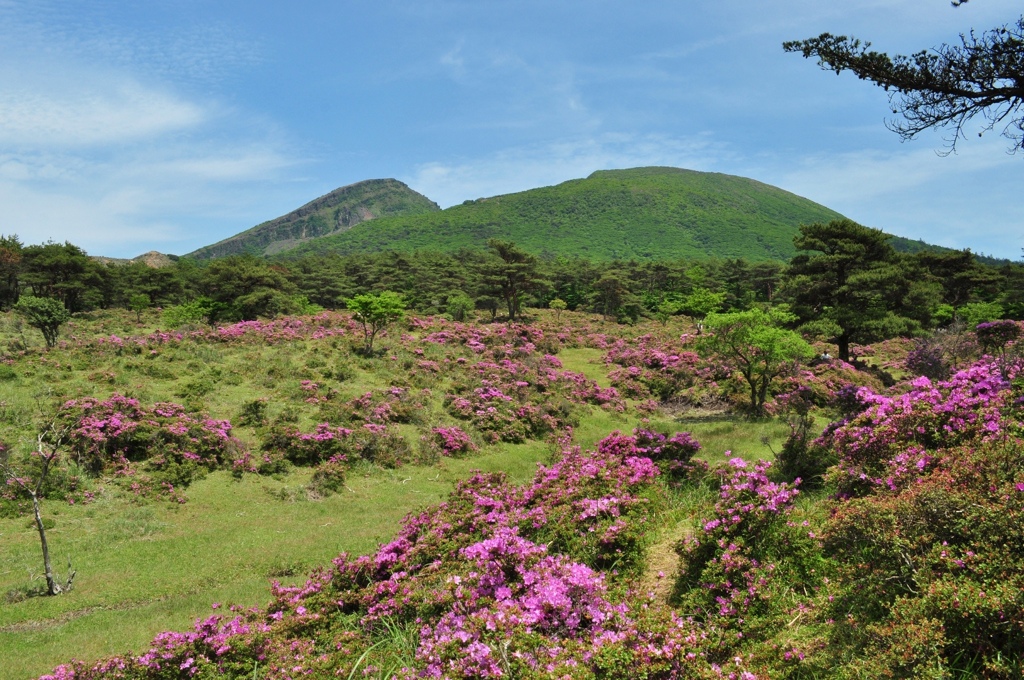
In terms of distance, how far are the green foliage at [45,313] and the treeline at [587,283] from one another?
16.5 meters

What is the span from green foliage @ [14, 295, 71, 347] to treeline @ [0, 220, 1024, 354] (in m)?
16.5

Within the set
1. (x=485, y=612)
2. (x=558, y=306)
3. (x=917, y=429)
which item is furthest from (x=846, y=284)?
(x=558, y=306)

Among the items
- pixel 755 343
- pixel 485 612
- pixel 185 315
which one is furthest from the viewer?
pixel 185 315

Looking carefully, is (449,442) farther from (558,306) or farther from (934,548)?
(558,306)

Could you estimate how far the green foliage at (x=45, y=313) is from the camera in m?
24.6

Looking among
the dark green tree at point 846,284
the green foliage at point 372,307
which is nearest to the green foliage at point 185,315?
the green foliage at point 372,307

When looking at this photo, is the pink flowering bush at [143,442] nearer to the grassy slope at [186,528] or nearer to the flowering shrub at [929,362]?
the grassy slope at [186,528]

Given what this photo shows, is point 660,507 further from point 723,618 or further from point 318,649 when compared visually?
point 318,649

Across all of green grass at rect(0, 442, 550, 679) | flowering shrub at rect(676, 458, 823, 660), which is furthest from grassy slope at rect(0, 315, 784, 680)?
flowering shrub at rect(676, 458, 823, 660)

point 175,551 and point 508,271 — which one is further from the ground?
point 508,271

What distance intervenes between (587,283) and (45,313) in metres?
62.4

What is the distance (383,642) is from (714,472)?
589 cm

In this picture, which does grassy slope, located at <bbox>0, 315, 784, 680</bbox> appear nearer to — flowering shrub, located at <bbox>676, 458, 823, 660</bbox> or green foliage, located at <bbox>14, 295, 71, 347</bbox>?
flowering shrub, located at <bbox>676, 458, 823, 660</bbox>

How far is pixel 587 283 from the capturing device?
7706 centimetres
